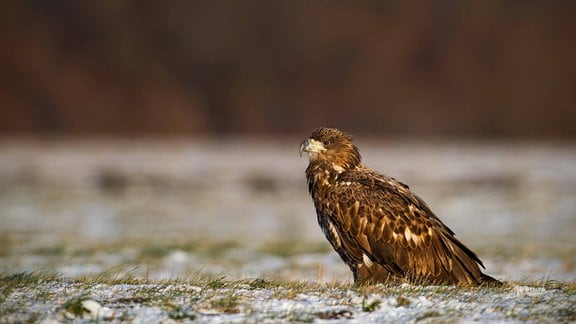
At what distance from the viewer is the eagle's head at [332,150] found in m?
8.88

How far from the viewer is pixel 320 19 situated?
68.9 metres

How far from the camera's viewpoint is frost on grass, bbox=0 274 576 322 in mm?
6684

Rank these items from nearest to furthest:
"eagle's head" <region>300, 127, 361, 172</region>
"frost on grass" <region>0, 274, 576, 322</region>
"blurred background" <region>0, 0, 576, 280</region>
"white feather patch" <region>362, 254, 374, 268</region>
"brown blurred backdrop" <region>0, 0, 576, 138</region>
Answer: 1. "frost on grass" <region>0, 274, 576, 322</region>
2. "white feather patch" <region>362, 254, 374, 268</region>
3. "eagle's head" <region>300, 127, 361, 172</region>
4. "blurred background" <region>0, 0, 576, 280</region>
5. "brown blurred backdrop" <region>0, 0, 576, 138</region>

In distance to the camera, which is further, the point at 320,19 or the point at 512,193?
the point at 320,19

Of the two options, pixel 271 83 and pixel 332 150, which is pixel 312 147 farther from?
pixel 271 83

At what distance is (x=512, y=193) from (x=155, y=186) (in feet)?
37.0

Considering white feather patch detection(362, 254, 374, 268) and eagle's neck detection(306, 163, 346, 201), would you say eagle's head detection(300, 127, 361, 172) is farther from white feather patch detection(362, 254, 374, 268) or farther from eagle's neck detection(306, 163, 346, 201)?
white feather patch detection(362, 254, 374, 268)

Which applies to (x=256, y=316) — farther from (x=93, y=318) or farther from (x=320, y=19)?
(x=320, y=19)

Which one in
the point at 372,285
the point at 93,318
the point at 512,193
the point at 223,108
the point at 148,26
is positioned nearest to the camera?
the point at 93,318

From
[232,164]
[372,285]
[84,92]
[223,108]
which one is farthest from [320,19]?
[372,285]

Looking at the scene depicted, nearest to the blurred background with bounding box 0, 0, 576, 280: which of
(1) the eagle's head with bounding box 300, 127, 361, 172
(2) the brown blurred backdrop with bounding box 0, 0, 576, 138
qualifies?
(2) the brown blurred backdrop with bounding box 0, 0, 576, 138

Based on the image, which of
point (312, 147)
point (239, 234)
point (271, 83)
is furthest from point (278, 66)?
point (312, 147)

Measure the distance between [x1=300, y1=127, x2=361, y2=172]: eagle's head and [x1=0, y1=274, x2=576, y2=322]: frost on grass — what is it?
4.60 ft

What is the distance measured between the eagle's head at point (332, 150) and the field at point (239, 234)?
1207 mm
